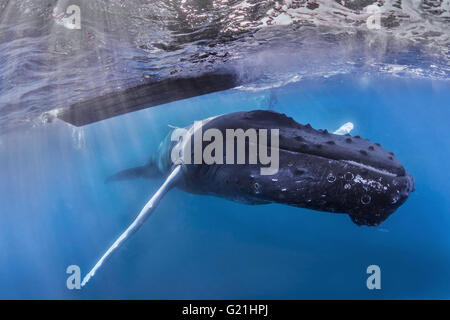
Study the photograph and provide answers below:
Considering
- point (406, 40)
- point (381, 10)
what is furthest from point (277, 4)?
point (406, 40)

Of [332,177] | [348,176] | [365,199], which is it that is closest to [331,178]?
[332,177]

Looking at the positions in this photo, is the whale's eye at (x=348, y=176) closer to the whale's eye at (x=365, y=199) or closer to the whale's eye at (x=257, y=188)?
the whale's eye at (x=365, y=199)

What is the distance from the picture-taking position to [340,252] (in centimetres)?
1889

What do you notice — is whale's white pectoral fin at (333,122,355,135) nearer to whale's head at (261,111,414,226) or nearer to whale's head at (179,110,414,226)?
whale's head at (179,110,414,226)

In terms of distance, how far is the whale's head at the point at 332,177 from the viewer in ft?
9.89

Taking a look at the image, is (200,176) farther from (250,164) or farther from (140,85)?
(140,85)

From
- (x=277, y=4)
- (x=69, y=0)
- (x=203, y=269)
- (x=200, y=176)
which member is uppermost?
(x=277, y=4)

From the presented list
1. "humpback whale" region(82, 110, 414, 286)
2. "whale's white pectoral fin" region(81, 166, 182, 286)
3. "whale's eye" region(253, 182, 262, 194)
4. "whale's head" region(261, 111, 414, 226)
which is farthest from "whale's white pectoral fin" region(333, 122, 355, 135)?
"whale's white pectoral fin" region(81, 166, 182, 286)

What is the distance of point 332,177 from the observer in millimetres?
3111

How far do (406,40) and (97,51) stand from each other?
1034 centimetres

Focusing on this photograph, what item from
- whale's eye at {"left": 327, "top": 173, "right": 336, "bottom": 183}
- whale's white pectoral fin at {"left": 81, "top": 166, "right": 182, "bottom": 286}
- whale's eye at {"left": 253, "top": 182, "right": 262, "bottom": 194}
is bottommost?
whale's white pectoral fin at {"left": 81, "top": 166, "right": 182, "bottom": 286}

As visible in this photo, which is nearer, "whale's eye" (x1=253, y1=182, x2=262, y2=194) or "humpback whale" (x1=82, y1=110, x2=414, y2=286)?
"humpback whale" (x1=82, y1=110, x2=414, y2=286)

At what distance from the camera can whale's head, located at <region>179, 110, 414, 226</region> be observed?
3.02 m

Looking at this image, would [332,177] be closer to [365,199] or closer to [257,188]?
[365,199]
